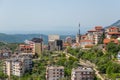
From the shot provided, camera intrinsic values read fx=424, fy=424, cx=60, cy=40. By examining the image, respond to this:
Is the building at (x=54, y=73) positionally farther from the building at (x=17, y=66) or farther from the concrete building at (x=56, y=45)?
the concrete building at (x=56, y=45)

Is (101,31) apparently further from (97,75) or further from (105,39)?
(97,75)

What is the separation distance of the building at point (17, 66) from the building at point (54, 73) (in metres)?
2.02

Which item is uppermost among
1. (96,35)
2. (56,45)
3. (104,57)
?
(96,35)

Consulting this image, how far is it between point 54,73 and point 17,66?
8.24 ft

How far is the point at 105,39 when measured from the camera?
20.4 m

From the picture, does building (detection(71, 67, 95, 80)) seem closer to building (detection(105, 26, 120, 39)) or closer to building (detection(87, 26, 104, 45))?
building (detection(87, 26, 104, 45))

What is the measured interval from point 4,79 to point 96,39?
596cm

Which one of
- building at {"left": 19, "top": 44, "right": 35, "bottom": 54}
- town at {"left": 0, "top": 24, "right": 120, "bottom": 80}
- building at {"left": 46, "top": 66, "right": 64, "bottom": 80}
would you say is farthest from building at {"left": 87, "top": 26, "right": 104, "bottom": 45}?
building at {"left": 46, "top": 66, "right": 64, "bottom": 80}

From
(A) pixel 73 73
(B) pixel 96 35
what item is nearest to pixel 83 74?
(A) pixel 73 73

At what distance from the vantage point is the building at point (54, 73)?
53.5ft

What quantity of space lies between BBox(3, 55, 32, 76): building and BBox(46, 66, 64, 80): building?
6.62ft

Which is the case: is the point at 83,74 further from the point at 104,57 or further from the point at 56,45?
the point at 56,45

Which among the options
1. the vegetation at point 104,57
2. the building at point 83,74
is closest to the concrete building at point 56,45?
the vegetation at point 104,57

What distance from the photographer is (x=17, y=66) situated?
18.4 metres
